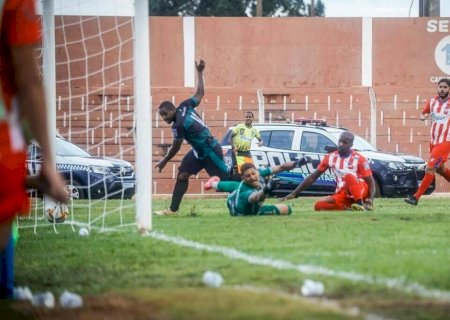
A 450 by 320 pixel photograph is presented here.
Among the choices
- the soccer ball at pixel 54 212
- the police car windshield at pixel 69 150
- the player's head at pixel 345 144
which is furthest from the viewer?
the police car windshield at pixel 69 150

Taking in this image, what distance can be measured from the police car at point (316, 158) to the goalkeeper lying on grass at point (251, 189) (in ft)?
29.3

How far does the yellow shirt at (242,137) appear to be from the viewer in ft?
83.0

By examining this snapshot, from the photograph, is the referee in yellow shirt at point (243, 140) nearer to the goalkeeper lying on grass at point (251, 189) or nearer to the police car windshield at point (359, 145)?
the police car windshield at point (359, 145)

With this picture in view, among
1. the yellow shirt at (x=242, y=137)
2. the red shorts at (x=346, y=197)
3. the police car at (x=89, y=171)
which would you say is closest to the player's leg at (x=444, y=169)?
the red shorts at (x=346, y=197)

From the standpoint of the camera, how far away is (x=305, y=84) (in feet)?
135

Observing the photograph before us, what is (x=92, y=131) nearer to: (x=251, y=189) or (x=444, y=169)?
(x=444, y=169)

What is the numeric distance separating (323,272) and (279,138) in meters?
18.6

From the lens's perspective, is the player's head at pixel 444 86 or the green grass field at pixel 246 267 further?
the player's head at pixel 444 86

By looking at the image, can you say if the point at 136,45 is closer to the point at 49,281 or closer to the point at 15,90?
the point at 49,281

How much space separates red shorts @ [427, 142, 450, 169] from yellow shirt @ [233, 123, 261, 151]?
638 centimetres

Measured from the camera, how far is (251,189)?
1581 centimetres

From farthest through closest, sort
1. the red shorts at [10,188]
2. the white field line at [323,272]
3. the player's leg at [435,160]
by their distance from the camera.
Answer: the player's leg at [435,160] < the white field line at [323,272] < the red shorts at [10,188]

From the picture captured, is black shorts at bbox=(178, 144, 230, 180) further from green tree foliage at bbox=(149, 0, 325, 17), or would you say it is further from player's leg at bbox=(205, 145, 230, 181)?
green tree foliage at bbox=(149, 0, 325, 17)

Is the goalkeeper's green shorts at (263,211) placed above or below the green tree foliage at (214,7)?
below
